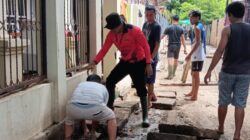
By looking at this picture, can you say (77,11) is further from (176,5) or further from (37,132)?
(176,5)

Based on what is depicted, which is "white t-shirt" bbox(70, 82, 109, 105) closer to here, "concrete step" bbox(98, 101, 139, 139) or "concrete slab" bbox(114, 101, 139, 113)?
"concrete step" bbox(98, 101, 139, 139)

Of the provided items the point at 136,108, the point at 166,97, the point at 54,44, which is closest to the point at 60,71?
the point at 54,44

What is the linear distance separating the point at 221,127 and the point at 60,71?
250cm

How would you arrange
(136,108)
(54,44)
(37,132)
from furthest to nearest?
(136,108)
(54,44)
(37,132)

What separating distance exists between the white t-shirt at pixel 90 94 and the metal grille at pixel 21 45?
67 centimetres

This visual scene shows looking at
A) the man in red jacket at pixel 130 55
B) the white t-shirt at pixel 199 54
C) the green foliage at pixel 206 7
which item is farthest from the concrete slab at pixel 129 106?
the green foliage at pixel 206 7

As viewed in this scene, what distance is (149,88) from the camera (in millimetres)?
7223

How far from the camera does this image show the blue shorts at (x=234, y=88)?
5020 mm

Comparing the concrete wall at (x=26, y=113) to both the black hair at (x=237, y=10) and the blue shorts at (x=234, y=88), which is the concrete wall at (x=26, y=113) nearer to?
the blue shorts at (x=234, y=88)

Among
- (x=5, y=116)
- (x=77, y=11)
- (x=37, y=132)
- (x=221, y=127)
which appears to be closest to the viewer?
(x=5, y=116)

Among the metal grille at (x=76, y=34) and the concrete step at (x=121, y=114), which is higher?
the metal grille at (x=76, y=34)

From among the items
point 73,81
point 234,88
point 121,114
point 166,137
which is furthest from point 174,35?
point 166,137

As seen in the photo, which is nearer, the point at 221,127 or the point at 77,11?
the point at 221,127

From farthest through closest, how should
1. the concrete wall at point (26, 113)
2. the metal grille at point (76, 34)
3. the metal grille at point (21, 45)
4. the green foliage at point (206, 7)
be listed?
the green foliage at point (206, 7), the metal grille at point (76, 34), the metal grille at point (21, 45), the concrete wall at point (26, 113)
